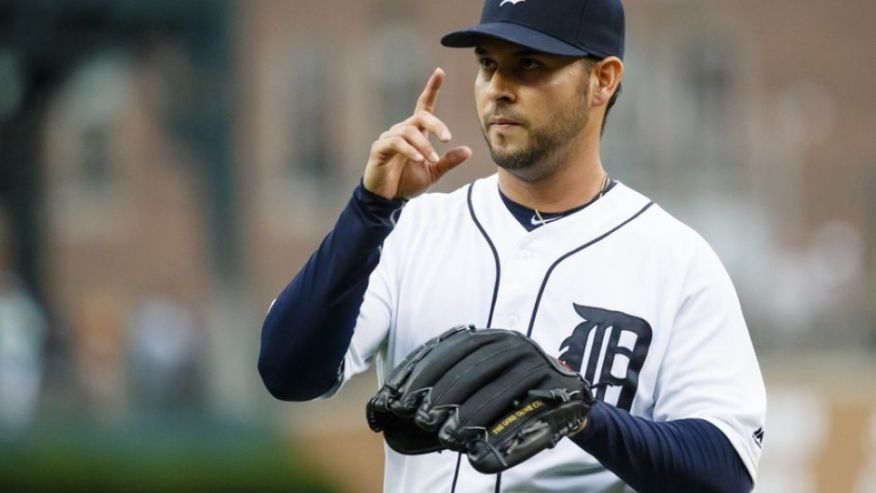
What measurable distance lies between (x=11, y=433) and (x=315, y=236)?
64.2 feet

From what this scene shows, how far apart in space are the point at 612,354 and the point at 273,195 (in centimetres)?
2546

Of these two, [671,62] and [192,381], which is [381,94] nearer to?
[671,62]

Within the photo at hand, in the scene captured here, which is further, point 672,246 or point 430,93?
point 672,246

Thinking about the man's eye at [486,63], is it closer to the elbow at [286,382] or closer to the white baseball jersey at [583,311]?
the white baseball jersey at [583,311]

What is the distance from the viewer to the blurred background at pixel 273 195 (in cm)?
855

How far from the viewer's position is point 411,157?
3014 millimetres

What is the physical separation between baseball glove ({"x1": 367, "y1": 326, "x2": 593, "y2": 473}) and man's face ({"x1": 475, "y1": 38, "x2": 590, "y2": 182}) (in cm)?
44

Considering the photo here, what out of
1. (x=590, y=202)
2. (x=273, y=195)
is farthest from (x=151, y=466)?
(x=273, y=195)

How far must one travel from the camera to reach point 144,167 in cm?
2773

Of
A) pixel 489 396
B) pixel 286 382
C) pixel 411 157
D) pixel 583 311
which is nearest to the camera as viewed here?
pixel 489 396

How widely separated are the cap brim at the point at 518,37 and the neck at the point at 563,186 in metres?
0.26

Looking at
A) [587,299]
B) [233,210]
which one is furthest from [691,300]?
[233,210]

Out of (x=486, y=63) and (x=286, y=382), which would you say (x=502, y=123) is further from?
(x=286, y=382)

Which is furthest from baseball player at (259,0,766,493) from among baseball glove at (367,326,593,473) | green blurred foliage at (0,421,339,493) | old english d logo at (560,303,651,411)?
green blurred foliage at (0,421,339,493)
